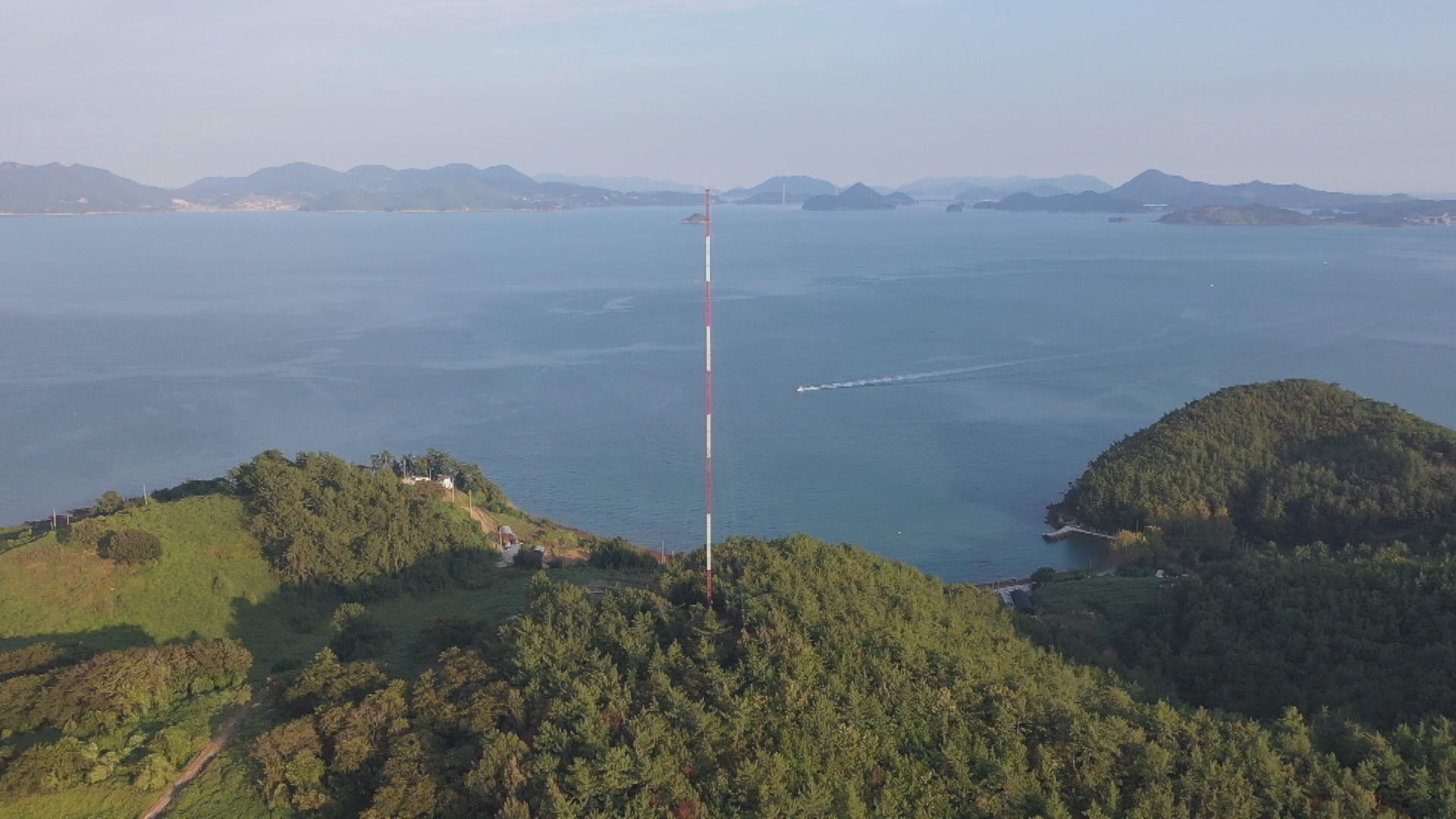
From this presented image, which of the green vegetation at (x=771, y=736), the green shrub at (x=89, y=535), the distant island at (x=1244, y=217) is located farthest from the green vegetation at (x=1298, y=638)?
the distant island at (x=1244, y=217)

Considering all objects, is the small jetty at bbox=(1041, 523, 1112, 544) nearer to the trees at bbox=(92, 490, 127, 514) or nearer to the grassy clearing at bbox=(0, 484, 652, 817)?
the grassy clearing at bbox=(0, 484, 652, 817)

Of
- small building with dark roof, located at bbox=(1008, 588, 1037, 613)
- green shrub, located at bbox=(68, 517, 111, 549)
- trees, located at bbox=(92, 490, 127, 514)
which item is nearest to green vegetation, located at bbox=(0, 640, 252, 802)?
green shrub, located at bbox=(68, 517, 111, 549)

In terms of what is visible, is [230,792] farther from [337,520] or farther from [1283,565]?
[1283,565]

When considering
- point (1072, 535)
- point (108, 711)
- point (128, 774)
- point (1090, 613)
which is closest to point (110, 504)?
point (108, 711)

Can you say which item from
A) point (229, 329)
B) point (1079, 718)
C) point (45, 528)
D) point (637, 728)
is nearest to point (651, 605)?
point (637, 728)

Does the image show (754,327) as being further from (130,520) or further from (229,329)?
(130,520)
